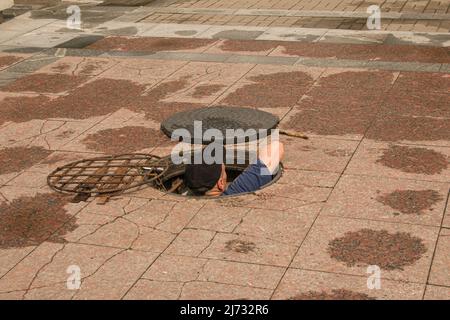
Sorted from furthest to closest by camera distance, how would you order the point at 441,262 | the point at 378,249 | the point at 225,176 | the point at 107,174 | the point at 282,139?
the point at 282,139 → the point at 107,174 → the point at 225,176 → the point at 378,249 → the point at 441,262

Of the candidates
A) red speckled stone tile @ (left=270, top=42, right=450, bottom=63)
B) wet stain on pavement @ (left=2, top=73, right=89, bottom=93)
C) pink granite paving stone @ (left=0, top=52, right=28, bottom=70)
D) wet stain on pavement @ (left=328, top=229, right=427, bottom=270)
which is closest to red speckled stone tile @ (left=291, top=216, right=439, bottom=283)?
wet stain on pavement @ (left=328, top=229, right=427, bottom=270)

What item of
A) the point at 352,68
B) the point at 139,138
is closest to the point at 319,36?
the point at 352,68

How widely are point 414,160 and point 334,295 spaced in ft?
10.1

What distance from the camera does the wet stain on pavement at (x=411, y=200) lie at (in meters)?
7.34

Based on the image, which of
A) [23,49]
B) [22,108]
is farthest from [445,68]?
[23,49]

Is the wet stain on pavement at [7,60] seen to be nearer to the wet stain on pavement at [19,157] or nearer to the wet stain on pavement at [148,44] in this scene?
the wet stain on pavement at [148,44]

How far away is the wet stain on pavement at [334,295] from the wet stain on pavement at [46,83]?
6.80 m

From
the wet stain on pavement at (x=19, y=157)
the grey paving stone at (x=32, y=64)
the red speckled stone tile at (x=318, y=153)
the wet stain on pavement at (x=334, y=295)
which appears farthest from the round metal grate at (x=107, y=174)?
the grey paving stone at (x=32, y=64)

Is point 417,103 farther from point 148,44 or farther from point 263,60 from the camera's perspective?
point 148,44

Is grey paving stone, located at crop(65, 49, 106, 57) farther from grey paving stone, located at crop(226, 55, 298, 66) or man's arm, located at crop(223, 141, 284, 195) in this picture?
man's arm, located at crop(223, 141, 284, 195)

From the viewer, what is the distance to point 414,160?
8.52m

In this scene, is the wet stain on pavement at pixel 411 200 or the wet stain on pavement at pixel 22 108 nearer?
the wet stain on pavement at pixel 411 200

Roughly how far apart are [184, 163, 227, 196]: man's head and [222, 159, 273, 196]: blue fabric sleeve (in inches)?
4.3
